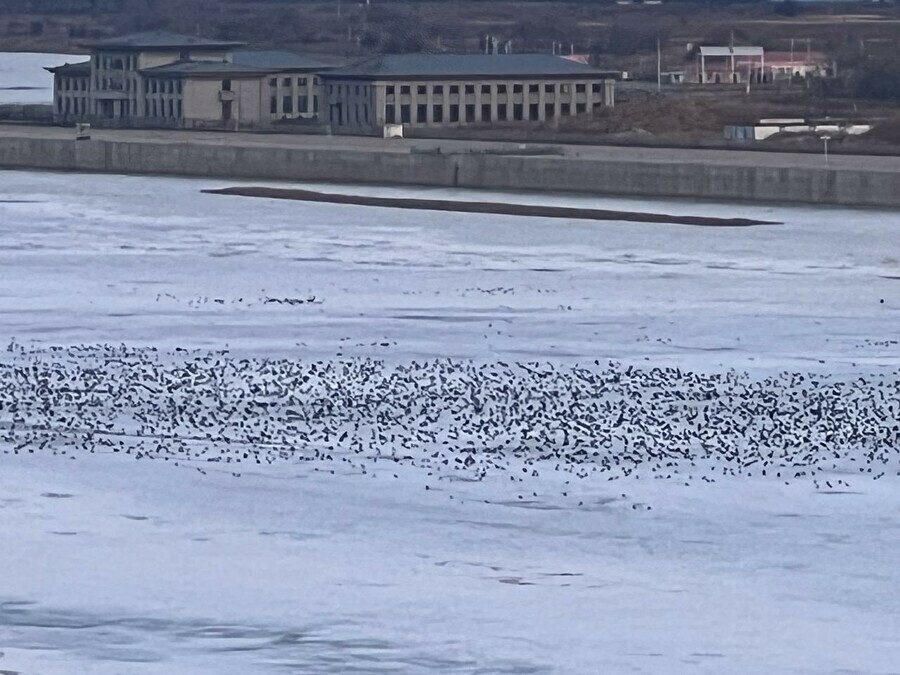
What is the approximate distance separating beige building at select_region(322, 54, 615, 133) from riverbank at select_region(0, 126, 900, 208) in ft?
38.1

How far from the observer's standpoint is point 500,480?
15469mm

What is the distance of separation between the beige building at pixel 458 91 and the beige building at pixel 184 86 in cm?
345

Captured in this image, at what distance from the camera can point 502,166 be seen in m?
53.0

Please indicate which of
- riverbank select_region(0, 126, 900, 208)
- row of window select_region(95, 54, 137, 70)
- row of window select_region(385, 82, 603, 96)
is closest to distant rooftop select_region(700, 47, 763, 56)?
row of window select_region(385, 82, 603, 96)

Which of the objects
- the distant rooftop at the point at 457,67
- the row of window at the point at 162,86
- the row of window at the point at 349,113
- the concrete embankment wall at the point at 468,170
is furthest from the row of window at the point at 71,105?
the concrete embankment wall at the point at 468,170

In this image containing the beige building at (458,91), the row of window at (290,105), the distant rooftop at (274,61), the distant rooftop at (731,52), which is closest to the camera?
the beige building at (458,91)

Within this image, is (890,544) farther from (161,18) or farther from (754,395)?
(161,18)

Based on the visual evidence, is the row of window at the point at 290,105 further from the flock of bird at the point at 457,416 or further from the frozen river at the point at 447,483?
the flock of bird at the point at 457,416

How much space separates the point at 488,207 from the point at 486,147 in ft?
53.8

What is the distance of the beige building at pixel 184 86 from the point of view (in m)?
83.9

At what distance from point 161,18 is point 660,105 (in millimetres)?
100154

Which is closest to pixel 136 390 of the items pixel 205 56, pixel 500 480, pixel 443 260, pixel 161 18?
pixel 500 480

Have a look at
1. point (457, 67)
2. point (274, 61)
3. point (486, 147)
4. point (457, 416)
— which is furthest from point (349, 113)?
point (457, 416)

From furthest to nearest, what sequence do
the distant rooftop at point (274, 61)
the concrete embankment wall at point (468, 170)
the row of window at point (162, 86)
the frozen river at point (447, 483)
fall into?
the distant rooftop at point (274, 61), the row of window at point (162, 86), the concrete embankment wall at point (468, 170), the frozen river at point (447, 483)
